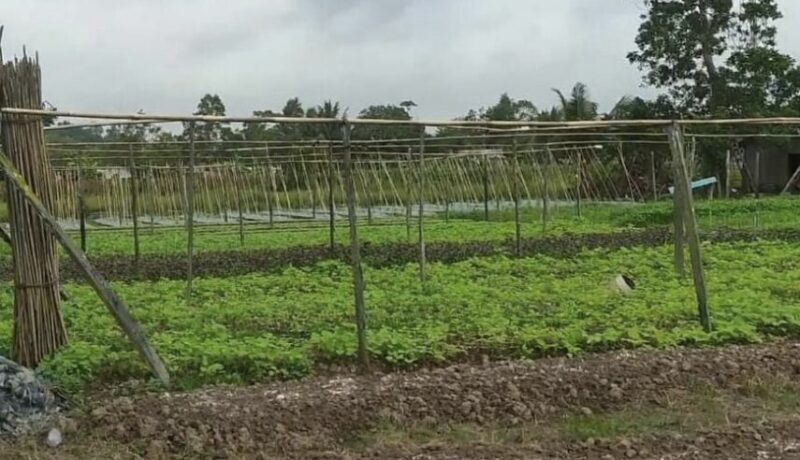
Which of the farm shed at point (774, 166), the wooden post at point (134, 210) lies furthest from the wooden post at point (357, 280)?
the farm shed at point (774, 166)

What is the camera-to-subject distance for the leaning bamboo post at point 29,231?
18.0ft

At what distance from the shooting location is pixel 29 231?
558 cm

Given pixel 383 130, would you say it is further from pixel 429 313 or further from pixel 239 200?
pixel 429 313

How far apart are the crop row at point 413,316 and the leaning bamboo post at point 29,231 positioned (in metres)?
0.23

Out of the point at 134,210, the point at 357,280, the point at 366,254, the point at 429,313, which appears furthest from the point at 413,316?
the point at 134,210

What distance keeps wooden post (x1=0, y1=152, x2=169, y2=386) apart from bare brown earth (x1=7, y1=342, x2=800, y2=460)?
23 centimetres

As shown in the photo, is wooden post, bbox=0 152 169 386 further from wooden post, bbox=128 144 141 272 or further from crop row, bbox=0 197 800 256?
crop row, bbox=0 197 800 256

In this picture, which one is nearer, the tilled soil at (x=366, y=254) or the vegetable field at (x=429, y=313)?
the vegetable field at (x=429, y=313)

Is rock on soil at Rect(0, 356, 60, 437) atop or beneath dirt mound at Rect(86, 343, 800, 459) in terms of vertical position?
atop

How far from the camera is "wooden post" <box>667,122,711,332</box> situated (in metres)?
6.69

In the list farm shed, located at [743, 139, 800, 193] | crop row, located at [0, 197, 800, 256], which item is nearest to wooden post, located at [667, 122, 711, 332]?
crop row, located at [0, 197, 800, 256]

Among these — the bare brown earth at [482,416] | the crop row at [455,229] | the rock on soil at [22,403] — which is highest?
the rock on soil at [22,403]

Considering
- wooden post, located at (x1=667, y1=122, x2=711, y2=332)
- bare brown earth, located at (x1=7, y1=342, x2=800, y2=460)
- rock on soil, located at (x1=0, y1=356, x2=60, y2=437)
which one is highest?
wooden post, located at (x1=667, y1=122, x2=711, y2=332)

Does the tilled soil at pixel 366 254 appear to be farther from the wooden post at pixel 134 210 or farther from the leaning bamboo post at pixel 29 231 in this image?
the leaning bamboo post at pixel 29 231
